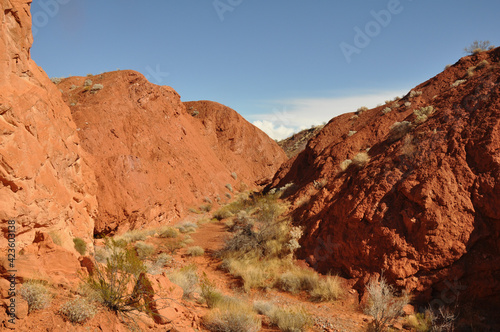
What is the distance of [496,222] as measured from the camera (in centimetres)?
663

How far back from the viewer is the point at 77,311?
3.63 meters

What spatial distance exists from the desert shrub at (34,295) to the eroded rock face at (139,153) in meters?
8.16

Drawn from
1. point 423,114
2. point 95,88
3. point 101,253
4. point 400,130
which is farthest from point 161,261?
point 95,88

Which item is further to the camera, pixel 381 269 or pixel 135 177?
pixel 135 177

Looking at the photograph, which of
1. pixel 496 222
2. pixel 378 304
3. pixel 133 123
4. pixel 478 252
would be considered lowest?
pixel 378 304

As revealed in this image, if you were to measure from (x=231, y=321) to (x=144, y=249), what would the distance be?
6400mm

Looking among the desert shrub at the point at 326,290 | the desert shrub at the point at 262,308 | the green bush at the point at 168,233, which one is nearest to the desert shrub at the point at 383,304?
the desert shrub at the point at 326,290

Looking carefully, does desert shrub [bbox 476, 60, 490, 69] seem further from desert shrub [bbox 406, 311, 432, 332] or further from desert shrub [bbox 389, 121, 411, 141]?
desert shrub [bbox 406, 311, 432, 332]

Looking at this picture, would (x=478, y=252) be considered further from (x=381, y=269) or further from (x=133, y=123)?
(x=133, y=123)

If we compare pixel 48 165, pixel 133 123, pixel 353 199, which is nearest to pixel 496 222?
pixel 353 199

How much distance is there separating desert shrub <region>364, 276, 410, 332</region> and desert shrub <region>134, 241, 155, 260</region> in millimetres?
7056

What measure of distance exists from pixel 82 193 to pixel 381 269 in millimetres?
7873

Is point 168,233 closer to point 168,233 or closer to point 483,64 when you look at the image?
point 168,233

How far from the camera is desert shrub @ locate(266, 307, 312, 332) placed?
534cm
